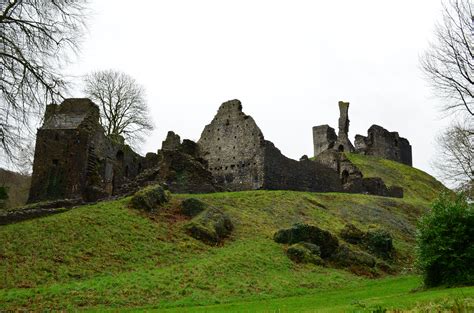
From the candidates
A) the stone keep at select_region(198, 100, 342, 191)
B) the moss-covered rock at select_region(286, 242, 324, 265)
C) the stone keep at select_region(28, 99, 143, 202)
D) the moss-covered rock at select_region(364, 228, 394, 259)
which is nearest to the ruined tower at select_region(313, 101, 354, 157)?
the stone keep at select_region(198, 100, 342, 191)

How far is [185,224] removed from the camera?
26297mm

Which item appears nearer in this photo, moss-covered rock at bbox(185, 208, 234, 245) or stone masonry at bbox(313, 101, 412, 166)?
moss-covered rock at bbox(185, 208, 234, 245)

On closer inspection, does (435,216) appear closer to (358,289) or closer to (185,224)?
(358,289)

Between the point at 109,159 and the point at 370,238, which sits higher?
the point at 109,159

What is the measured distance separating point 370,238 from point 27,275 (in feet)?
61.6

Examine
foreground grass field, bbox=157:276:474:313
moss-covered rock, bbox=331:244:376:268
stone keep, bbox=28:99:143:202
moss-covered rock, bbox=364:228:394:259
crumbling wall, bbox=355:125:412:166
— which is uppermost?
crumbling wall, bbox=355:125:412:166

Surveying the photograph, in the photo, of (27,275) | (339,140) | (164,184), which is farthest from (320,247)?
(339,140)

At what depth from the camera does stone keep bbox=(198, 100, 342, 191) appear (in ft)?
134

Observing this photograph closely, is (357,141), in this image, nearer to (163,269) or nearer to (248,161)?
(248,161)

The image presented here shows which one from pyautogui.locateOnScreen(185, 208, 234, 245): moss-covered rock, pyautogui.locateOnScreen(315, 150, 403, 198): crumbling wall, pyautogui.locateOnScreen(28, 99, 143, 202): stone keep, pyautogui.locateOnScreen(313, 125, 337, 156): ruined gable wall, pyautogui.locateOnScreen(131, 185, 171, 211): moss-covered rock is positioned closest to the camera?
pyautogui.locateOnScreen(185, 208, 234, 245): moss-covered rock

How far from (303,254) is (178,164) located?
1220 cm

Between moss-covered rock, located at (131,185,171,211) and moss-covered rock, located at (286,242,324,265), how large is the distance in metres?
7.09

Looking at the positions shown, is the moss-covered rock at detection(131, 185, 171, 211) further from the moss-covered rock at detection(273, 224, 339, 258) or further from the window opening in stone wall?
the window opening in stone wall

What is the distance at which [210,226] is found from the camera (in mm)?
26281
